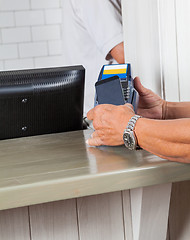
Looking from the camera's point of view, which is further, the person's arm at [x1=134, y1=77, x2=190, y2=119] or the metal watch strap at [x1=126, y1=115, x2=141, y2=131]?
the person's arm at [x1=134, y1=77, x2=190, y2=119]

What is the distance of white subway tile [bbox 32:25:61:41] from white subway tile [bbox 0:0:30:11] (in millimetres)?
175

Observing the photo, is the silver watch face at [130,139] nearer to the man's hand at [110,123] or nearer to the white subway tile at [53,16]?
the man's hand at [110,123]

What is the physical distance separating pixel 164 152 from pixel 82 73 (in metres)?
0.51

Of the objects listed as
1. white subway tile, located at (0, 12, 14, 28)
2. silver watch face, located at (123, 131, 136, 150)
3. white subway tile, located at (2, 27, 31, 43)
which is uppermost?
white subway tile, located at (0, 12, 14, 28)

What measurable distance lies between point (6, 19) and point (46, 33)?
31cm

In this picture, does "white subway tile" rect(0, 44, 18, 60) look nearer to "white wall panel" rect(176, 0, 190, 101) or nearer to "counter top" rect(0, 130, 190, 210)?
"white wall panel" rect(176, 0, 190, 101)

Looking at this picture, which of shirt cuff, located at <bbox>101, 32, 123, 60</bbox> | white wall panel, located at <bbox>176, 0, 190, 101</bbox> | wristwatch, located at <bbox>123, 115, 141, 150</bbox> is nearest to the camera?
wristwatch, located at <bbox>123, 115, 141, 150</bbox>

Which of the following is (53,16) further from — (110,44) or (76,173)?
(76,173)

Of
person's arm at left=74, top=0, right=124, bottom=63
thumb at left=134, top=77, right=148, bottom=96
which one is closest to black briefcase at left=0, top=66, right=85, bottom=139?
thumb at left=134, top=77, right=148, bottom=96

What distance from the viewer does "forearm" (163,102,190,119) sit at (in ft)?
3.73

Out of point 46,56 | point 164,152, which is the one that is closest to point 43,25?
point 46,56

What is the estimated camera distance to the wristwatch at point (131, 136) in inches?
32.1

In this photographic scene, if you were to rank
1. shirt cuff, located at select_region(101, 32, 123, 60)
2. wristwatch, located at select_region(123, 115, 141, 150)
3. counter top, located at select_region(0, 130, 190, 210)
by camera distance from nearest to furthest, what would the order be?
counter top, located at select_region(0, 130, 190, 210) → wristwatch, located at select_region(123, 115, 141, 150) → shirt cuff, located at select_region(101, 32, 123, 60)

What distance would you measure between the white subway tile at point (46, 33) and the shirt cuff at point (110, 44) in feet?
2.25
